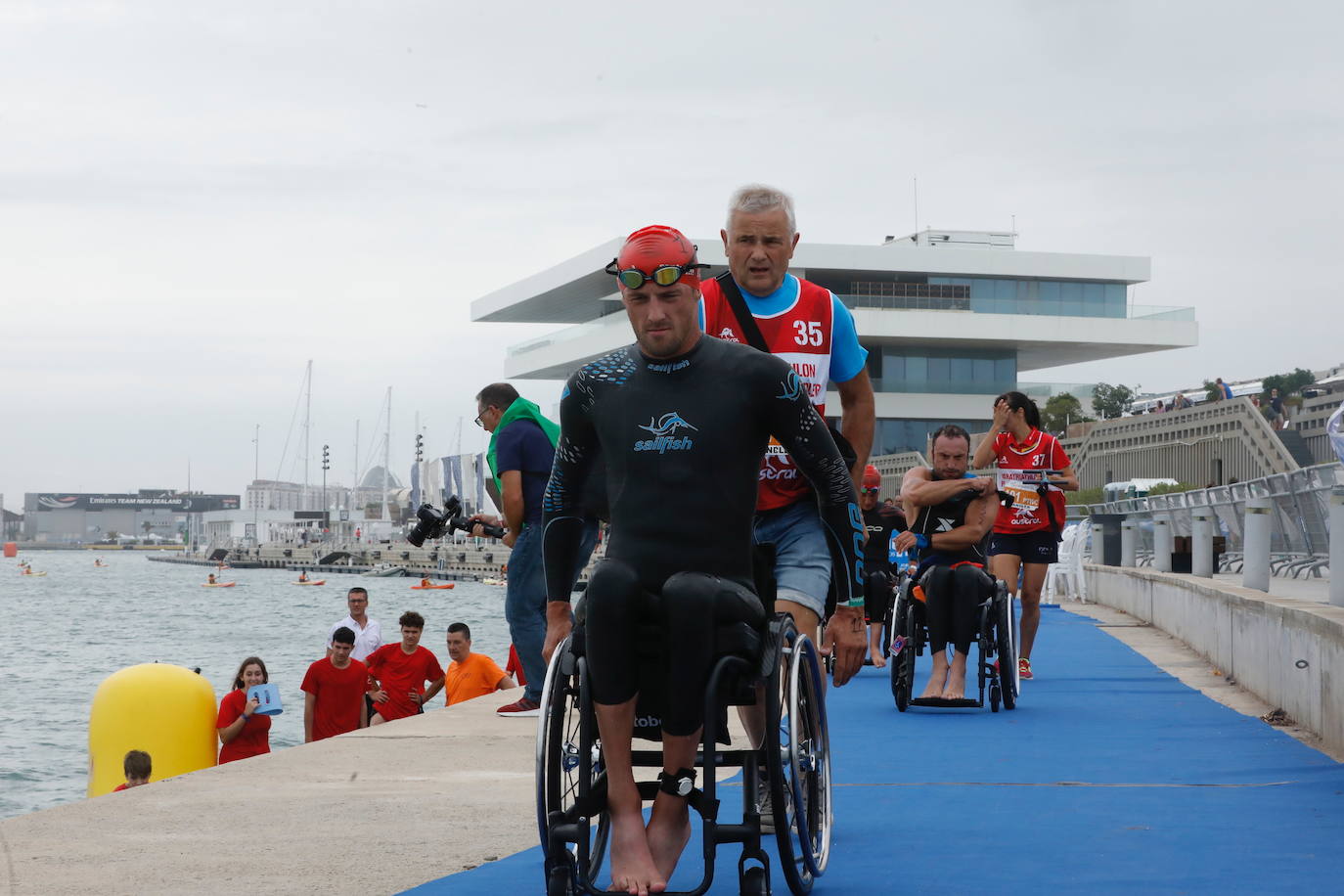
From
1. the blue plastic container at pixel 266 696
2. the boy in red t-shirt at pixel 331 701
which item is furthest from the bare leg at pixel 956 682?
the boy in red t-shirt at pixel 331 701

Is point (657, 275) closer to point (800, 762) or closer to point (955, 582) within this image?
point (800, 762)

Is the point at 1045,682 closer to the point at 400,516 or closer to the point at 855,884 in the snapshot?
the point at 855,884

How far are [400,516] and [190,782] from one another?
128 metres

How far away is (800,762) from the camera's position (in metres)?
4.00

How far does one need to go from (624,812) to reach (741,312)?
5.55 ft

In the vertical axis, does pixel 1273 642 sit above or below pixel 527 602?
below

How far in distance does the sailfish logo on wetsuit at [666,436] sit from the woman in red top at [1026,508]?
258 inches

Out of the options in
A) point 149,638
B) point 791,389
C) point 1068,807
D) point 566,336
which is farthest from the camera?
point 566,336

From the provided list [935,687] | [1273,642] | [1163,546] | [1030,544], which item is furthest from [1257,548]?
[1163,546]

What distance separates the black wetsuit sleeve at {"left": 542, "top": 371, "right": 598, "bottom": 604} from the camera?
3912mm

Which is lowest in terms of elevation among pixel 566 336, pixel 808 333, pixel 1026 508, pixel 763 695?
pixel 763 695

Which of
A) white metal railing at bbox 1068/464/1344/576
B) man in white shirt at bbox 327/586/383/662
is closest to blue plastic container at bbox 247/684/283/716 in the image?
man in white shirt at bbox 327/586/383/662

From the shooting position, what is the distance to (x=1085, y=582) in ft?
78.5

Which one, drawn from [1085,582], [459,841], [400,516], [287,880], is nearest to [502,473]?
[459,841]
